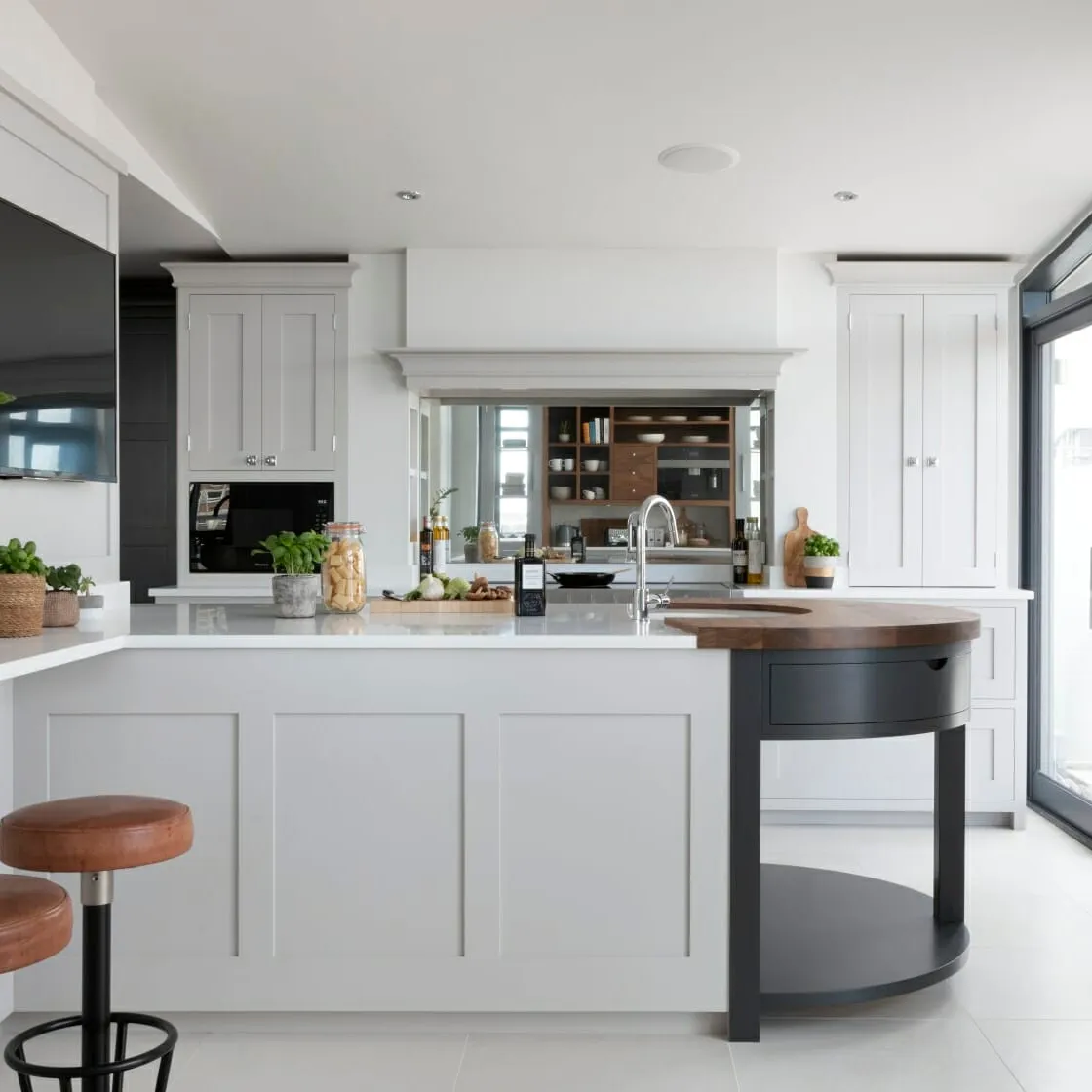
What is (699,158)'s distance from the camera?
412 centimetres

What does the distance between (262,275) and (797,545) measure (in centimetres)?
269

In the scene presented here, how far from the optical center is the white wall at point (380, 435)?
520cm

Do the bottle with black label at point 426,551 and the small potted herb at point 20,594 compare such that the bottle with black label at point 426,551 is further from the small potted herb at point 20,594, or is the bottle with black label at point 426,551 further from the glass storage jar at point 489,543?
the small potted herb at point 20,594

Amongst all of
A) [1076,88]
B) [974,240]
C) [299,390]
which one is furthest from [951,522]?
[299,390]

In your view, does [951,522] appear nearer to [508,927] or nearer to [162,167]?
[508,927]

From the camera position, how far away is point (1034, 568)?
5074 millimetres

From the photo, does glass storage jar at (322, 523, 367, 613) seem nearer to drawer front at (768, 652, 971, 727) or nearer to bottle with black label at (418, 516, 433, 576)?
drawer front at (768, 652, 971, 727)

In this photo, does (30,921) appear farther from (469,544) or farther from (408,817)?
(469,544)

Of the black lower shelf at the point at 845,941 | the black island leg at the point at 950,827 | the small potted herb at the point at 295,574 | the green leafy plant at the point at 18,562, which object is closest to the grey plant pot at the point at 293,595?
the small potted herb at the point at 295,574

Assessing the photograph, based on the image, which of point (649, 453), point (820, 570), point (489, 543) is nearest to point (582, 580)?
point (489, 543)

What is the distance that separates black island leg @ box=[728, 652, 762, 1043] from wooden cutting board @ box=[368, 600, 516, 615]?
918 millimetres

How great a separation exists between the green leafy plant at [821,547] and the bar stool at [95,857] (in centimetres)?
347

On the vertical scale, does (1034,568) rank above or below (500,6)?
below

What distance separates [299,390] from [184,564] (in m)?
0.95
